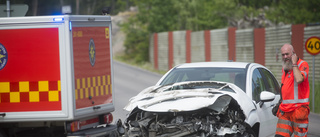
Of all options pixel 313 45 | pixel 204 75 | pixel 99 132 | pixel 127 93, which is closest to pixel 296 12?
pixel 127 93

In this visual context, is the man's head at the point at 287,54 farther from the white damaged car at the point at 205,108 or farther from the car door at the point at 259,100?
the car door at the point at 259,100

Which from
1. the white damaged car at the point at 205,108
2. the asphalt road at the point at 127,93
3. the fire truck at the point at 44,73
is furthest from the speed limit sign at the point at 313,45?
the fire truck at the point at 44,73

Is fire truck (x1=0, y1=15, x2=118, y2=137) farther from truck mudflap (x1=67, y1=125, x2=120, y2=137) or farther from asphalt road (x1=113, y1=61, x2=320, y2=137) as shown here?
asphalt road (x1=113, y1=61, x2=320, y2=137)

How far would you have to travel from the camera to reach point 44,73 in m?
7.28

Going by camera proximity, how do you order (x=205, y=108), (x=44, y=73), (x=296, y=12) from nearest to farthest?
(x=44, y=73)
(x=205, y=108)
(x=296, y=12)

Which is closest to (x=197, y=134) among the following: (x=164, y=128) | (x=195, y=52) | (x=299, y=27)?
(x=164, y=128)

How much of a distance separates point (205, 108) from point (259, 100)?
4.40ft

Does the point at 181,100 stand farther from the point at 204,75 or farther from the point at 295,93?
the point at 295,93

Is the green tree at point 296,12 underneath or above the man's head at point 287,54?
above

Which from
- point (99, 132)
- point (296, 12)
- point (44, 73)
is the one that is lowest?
point (99, 132)

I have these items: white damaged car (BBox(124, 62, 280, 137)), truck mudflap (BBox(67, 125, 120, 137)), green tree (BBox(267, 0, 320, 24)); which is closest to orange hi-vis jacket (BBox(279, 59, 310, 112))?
white damaged car (BBox(124, 62, 280, 137))

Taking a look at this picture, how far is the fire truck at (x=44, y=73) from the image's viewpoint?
7227 mm

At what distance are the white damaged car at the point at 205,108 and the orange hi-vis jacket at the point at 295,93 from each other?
0.45 metres

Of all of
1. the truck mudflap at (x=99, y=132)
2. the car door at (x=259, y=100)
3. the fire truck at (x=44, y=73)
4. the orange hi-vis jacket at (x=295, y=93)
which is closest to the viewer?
the fire truck at (x=44, y=73)
